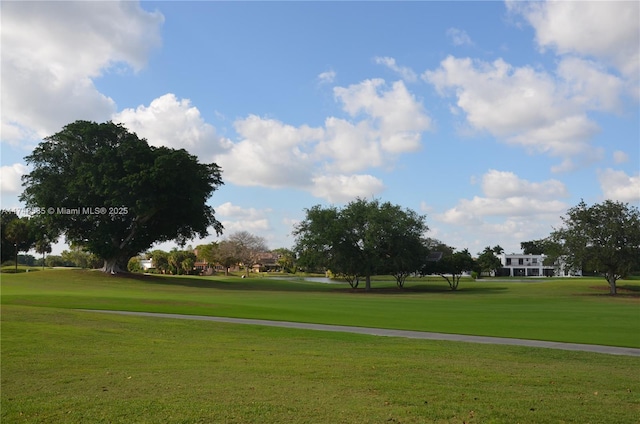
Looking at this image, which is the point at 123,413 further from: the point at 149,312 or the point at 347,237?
the point at 347,237

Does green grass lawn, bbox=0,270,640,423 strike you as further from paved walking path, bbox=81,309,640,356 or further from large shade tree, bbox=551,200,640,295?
large shade tree, bbox=551,200,640,295

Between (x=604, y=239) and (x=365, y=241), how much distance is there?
90.4ft

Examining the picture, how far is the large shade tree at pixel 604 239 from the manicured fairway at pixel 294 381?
159ft

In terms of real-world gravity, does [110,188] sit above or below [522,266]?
above

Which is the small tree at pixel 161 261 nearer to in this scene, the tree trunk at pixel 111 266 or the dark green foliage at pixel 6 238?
the dark green foliage at pixel 6 238

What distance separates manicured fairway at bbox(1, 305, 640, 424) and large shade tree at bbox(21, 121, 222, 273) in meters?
48.8

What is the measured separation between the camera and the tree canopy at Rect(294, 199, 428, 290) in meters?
69.6

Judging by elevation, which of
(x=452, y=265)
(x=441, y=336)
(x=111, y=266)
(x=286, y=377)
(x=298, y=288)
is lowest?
(x=298, y=288)

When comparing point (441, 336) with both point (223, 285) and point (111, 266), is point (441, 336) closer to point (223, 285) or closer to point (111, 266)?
point (223, 285)

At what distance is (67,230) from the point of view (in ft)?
233

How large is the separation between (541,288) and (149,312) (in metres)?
58.1

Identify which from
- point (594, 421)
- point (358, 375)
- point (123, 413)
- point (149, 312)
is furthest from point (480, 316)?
point (123, 413)

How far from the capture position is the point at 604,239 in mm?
60688

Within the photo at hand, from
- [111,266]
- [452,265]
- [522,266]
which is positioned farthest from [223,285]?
[522,266]
